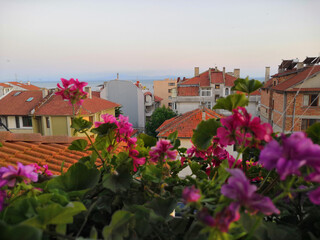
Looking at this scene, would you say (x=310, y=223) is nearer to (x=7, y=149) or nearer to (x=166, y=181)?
(x=166, y=181)

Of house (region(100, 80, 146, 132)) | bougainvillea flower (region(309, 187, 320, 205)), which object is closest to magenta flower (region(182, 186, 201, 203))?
bougainvillea flower (region(309, 187, 320, 205))

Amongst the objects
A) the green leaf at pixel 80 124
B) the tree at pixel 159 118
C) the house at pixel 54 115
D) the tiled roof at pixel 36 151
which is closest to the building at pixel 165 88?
the tree at pixel 159 118

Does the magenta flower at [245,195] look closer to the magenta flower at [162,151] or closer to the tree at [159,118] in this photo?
the magenta flower at [162,151]

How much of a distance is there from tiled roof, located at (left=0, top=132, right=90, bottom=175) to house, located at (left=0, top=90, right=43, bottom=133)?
9516 millimetres

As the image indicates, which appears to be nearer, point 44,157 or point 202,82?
point 44,157

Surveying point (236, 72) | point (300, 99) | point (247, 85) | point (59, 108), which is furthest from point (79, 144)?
point (236, 72)

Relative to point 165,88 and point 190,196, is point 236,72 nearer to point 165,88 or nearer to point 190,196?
point 165,88

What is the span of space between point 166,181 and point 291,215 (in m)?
0.24

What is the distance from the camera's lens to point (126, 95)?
16.0m

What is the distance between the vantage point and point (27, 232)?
24 centimetres

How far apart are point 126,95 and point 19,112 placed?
6.79 m

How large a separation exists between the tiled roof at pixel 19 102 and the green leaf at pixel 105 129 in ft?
36.9

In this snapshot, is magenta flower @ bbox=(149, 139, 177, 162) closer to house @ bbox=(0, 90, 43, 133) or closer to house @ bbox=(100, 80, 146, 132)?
house @ bbox=(0, 90, 43, 133)

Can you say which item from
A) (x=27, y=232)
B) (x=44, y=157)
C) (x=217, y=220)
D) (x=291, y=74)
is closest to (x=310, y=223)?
(x=217, y=220)
